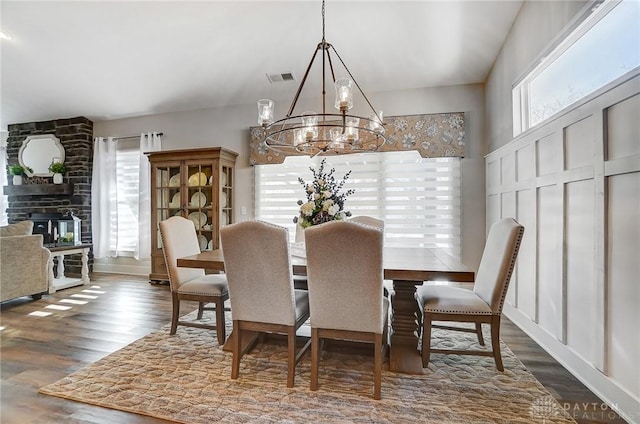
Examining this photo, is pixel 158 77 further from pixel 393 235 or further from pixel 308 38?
pixel 393 235

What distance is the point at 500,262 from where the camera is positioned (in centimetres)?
194

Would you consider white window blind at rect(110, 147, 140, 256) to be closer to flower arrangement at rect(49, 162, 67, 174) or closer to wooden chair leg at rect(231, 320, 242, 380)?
flower arrangement at rect(49, 162, 67, 174)

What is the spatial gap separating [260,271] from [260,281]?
0.06 meters

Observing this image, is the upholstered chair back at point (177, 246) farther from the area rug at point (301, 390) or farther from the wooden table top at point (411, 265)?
the area rug at point (301, 390)

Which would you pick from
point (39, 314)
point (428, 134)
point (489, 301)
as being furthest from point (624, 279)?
point (39, 314)

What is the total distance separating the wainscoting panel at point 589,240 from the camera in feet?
5.10

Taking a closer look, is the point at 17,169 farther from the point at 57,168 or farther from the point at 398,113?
the point at 398,113

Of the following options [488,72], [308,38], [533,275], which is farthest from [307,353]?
[488,72]

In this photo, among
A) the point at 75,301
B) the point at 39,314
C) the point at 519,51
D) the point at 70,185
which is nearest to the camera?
the point at 519,51

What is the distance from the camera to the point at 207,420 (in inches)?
61.0

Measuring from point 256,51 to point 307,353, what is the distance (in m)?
3.19

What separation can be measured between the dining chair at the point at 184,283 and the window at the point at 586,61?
2948mm

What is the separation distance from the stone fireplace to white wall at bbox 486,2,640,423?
20.1 ft

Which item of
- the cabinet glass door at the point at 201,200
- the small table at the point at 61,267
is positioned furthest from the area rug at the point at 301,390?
the small table at the point at 61,267
